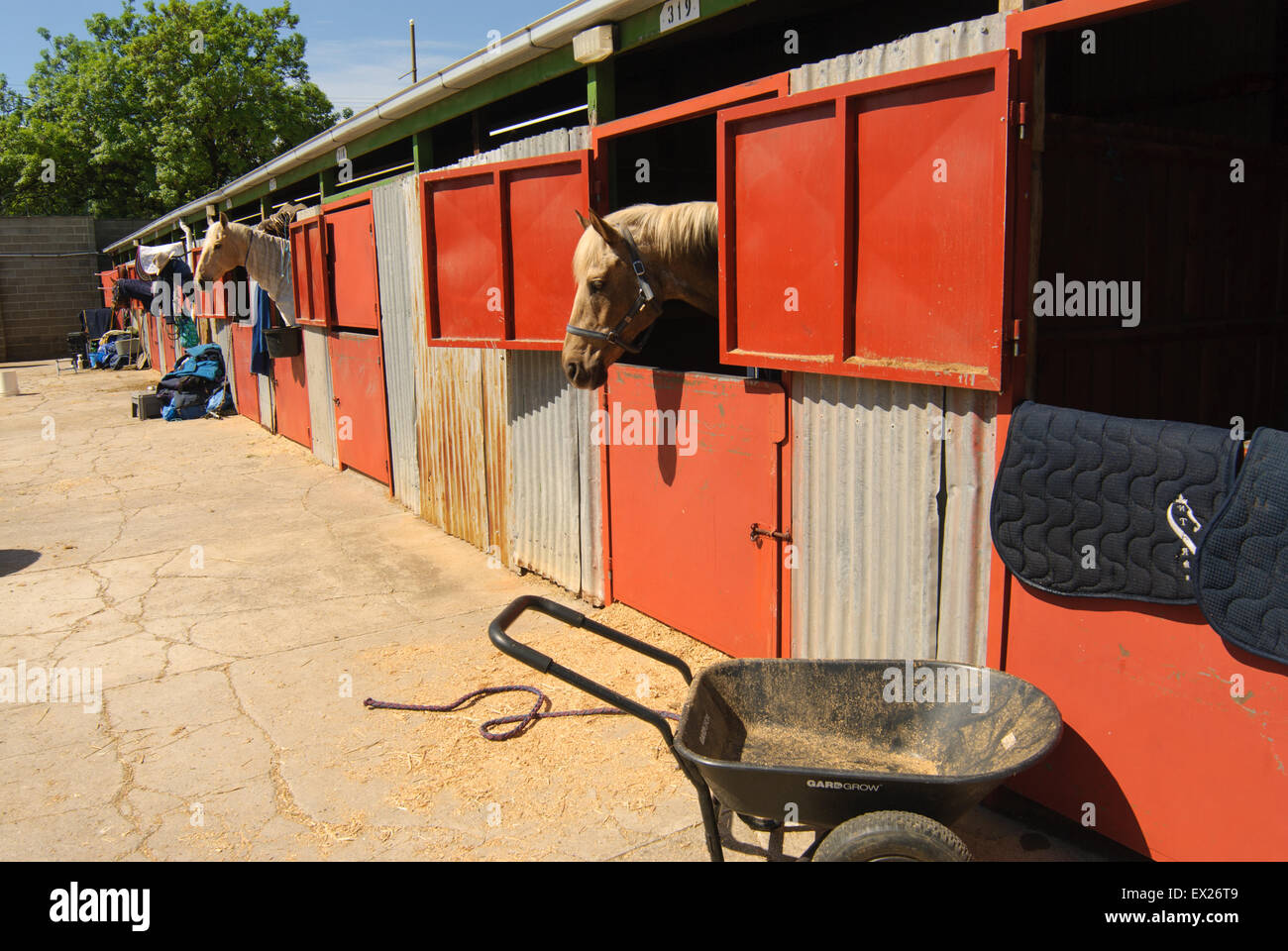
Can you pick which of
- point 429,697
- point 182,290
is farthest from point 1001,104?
point 182,290

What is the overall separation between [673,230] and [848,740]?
2.55m

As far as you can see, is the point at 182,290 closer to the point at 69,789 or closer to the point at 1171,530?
the point at 69,789

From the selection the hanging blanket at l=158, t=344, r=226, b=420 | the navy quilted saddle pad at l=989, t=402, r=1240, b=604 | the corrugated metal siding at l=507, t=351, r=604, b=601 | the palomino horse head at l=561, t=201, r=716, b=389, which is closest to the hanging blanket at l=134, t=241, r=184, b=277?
the hanging blanket at l=158, t=344, r=226, b=420

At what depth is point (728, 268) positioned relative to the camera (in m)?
4.16

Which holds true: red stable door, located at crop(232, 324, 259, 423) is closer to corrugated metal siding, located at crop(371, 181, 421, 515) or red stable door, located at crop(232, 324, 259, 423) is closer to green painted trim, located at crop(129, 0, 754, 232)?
green painted trim, located at crop(129, 0, 754, 232)

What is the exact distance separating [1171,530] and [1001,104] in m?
1.39

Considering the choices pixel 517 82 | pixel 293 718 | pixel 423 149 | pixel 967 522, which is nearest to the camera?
pixel 967 522

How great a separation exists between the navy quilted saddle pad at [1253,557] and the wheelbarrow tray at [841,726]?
543mm

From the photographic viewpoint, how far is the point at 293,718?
447cm

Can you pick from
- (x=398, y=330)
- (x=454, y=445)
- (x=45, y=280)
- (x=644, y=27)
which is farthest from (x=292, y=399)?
(x=45, y=280)

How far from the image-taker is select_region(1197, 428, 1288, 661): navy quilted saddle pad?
234 cm

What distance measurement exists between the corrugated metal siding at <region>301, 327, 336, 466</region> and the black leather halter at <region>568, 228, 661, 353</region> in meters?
6.87

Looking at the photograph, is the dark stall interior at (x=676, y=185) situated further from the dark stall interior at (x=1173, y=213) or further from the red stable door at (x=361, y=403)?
the red stable door at (x=361, y=403)

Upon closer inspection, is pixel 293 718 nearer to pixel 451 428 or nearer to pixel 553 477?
A: pixel 553 477
